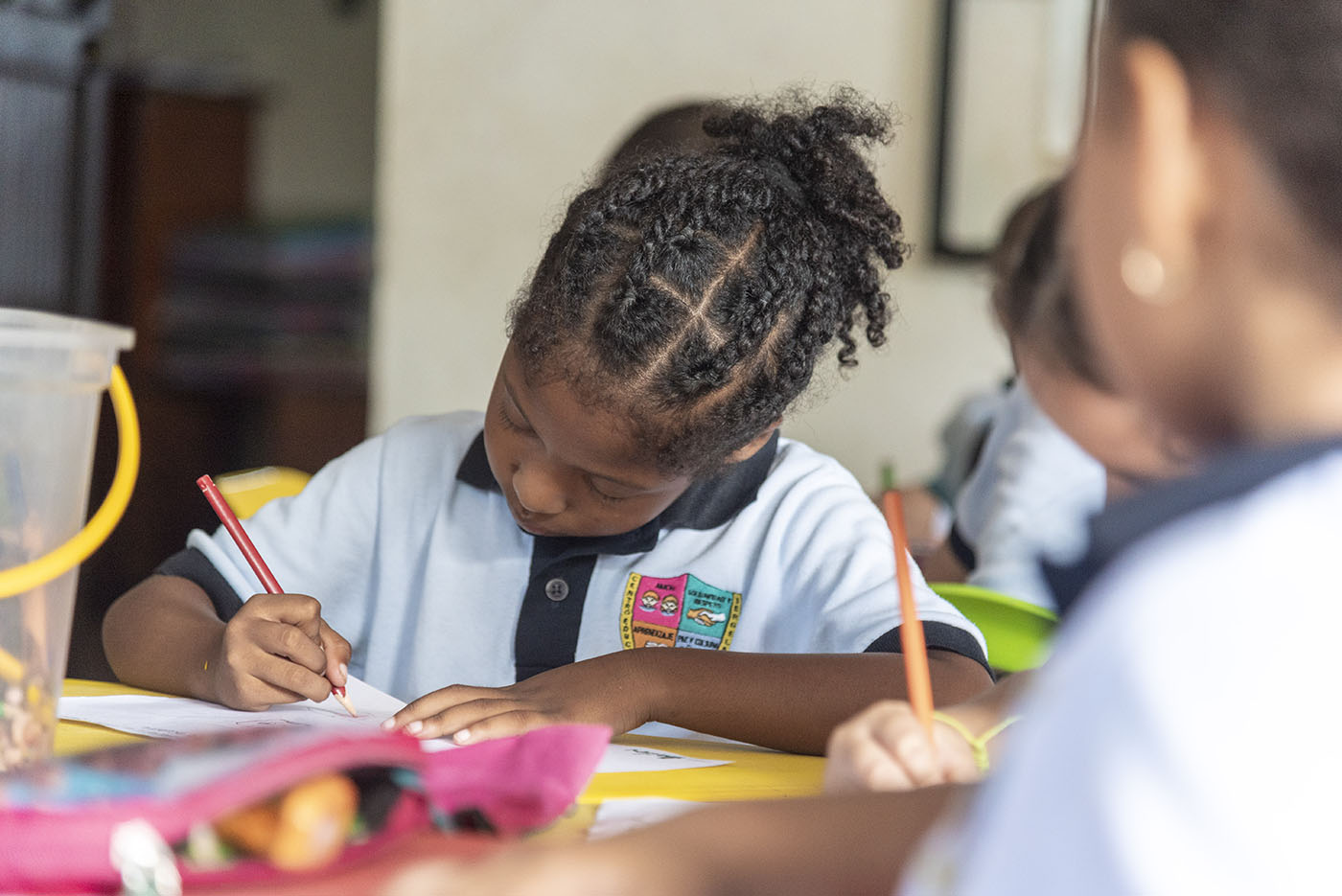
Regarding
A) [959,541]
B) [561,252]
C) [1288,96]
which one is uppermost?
[1288,96]

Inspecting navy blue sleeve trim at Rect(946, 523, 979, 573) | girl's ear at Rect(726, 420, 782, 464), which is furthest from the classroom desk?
navy blue sleeve trim at Rect(946, 523, 979, 573)

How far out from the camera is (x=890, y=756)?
494 mm

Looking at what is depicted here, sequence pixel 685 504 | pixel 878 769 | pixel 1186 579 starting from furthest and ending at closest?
pixel 685 504
pixel 878 769
pixel 1186 579

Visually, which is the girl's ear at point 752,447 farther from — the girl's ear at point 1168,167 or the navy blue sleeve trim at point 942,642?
the girl's ear at point 1168,167

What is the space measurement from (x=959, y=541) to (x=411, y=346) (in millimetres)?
995

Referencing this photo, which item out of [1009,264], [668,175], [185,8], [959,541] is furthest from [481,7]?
[1009,264]

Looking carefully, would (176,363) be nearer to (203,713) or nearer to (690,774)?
(203,713)

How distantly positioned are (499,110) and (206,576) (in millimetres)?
1330

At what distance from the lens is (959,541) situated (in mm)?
1492

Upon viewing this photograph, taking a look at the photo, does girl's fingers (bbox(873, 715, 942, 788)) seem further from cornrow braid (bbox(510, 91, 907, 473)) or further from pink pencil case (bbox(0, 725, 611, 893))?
cornrow braid (bbox(510, 91, 907, 473))

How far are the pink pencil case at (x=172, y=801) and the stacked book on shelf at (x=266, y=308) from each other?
6.83 ft

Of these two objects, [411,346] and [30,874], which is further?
[411,346]

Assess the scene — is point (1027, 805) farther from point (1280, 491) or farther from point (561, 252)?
point (561, 252)

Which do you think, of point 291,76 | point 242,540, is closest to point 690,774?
point 242,540
